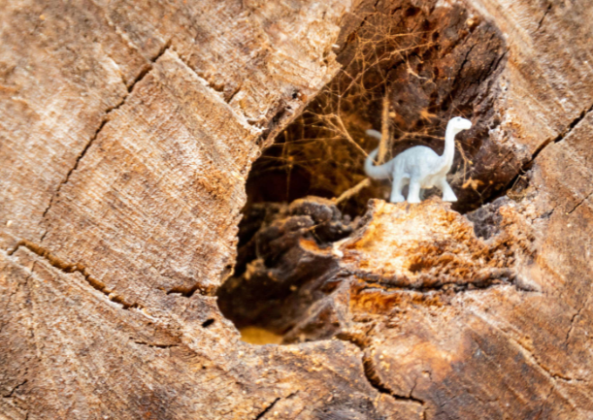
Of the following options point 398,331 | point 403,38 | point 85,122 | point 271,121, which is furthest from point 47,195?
point 403,38

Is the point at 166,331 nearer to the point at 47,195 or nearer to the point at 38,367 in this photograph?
the point at 38,367

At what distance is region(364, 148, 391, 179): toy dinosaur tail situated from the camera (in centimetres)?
138

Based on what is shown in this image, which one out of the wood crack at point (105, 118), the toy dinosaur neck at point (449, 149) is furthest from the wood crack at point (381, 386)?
the wood crack at point (105, 118)

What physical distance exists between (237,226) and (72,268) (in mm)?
350

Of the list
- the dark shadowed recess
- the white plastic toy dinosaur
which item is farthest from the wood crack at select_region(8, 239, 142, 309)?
the white plastic toy dinosaur

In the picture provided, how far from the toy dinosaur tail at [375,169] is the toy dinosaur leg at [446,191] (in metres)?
0.20

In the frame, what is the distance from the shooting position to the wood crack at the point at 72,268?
82 centimetres

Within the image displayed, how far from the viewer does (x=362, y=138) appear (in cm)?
149

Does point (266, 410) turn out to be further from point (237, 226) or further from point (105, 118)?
point (105, 118)

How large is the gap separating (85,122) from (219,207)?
12.6 inches

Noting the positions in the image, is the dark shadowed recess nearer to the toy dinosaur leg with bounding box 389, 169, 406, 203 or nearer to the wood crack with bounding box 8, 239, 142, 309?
the toy dinosaur leg with bounding box 389, 169, 406, 203

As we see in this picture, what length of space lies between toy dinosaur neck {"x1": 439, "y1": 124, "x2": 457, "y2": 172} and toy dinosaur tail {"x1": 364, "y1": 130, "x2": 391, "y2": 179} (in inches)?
8.5

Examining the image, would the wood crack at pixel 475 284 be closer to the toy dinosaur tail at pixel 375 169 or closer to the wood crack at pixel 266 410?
the wood crack at pixel 266 410

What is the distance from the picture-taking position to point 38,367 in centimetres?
82
